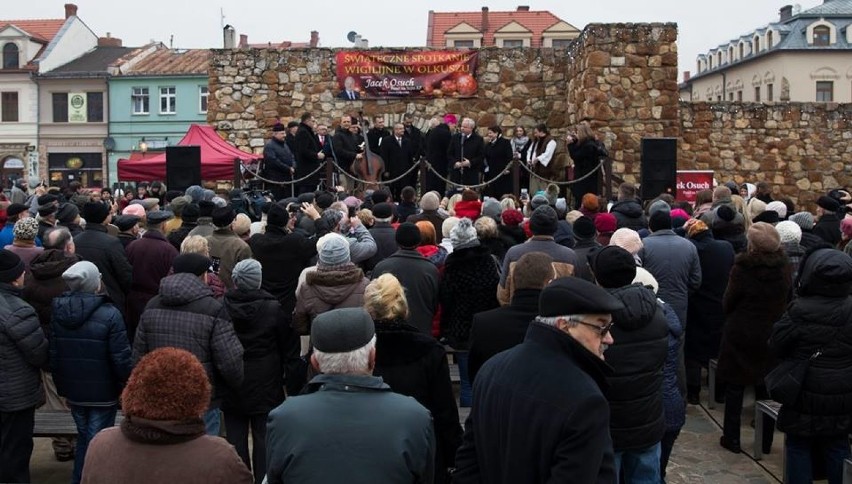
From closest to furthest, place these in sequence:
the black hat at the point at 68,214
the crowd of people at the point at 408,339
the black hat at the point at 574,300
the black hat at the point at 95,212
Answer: the crowd of people at the point at 408,339 → the black hat at the point at 574,300 → the black hat at the point at 95,212 → the black hat at the point at 68,214

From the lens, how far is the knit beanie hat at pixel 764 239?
21.6 ft

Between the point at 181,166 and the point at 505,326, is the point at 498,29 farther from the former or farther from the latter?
the point at 505,326

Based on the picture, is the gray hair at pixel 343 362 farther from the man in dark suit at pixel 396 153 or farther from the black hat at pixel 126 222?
the man in dark suit at pixel 396 153

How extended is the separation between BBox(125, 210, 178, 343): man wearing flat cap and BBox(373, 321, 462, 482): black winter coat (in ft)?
11.0

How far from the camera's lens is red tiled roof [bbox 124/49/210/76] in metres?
44.7

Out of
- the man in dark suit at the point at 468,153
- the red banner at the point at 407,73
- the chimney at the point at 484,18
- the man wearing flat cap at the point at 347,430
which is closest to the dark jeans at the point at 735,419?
the man wearing flat cap at the point at 347,430

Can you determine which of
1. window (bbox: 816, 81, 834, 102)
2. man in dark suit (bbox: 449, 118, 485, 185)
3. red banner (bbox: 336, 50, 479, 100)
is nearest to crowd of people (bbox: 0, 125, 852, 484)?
man in dark suit (bbox: 449, 118, 485, 185)

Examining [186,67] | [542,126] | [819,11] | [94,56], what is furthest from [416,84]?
[819,11]

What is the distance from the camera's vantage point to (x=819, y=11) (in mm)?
50938

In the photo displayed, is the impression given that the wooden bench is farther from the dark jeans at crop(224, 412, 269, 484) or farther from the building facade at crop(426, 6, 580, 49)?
the building facade at crop(426, 6, 580, 49)

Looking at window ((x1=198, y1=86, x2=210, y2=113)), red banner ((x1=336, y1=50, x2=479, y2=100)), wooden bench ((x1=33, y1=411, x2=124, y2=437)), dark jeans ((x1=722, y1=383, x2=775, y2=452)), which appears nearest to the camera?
wooden bench ((x1=33, y1=411, x2=124, y2=437))

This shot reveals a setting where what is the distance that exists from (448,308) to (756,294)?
2308 mm

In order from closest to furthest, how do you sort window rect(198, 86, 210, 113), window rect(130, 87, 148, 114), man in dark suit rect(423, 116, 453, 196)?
1. man in dark suit rect(423, 116, 453, 196)
2. window rect(198, 86, 210, 113)
3. window rect(130, 87, 148, 114)

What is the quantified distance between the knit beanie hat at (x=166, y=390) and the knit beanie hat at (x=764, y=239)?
4.82 metres
